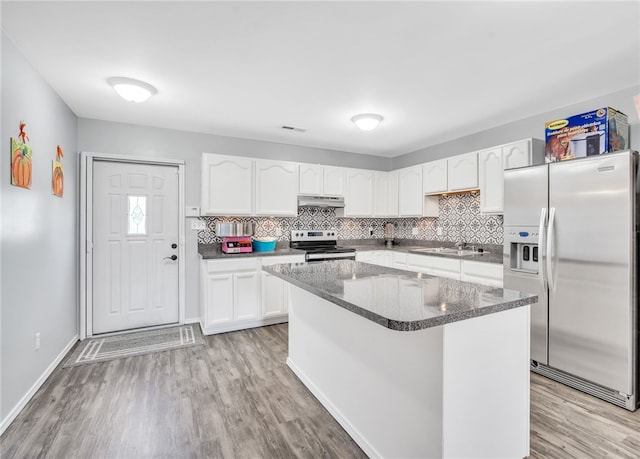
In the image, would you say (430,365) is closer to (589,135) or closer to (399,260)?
(589,135)

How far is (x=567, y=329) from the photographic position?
2523mm

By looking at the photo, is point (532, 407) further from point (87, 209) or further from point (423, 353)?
point (87, 209)

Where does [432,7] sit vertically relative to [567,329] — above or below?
above

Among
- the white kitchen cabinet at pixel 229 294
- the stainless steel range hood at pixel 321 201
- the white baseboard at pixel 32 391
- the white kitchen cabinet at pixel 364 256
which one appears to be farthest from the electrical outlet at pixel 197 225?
the white kitchen cabinet at pixel 364 256

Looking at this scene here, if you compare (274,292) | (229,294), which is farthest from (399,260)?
(229,294)

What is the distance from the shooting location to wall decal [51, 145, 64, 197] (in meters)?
2.75

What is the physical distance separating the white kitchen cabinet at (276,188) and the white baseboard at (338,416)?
214 cm

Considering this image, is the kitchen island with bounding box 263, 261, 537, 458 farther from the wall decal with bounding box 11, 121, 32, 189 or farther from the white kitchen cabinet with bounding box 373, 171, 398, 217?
the white kitchen cabinet with bounding box 373, 171, 398, 217

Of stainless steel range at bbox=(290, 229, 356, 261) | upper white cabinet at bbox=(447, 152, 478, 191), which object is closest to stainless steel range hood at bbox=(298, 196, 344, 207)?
stainless steel range at bbox=(290, 229, 356, 261)

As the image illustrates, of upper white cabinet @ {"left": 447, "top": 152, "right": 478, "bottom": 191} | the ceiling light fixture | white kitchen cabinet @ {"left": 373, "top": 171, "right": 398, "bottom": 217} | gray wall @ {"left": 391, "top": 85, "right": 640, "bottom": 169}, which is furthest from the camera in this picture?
white kitchen cabinet @ {"left": 373, "top": 171, "right": 398, "bottom": 217}

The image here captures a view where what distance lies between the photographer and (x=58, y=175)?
9.37 ft

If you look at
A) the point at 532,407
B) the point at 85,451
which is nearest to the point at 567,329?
the point at 532,407

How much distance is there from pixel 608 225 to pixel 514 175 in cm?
83

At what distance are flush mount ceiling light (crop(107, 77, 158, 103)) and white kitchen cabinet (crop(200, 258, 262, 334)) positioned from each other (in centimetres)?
177
